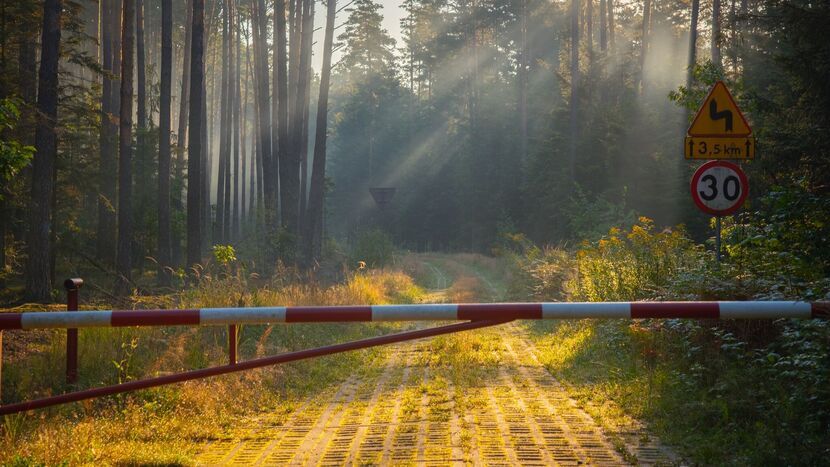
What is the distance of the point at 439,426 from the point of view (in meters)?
7.10

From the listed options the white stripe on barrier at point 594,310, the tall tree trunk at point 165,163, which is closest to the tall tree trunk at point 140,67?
the tall tree trunk at point 165,163

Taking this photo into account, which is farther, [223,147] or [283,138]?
[223,147]

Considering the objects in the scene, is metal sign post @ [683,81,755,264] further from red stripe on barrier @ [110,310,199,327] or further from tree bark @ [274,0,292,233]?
tree bark @ [274,0,292,233]

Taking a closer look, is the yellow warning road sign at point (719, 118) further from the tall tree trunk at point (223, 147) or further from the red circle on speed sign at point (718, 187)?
the tall tree trunk at point (223, 147)

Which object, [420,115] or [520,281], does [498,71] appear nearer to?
[420,115]

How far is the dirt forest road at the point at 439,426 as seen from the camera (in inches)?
237

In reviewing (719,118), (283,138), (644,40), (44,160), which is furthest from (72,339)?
(644,40)

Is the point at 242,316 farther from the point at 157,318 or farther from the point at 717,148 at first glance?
the point at 717,148

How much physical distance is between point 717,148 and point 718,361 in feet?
11.1

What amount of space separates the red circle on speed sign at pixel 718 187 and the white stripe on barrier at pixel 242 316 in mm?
6594

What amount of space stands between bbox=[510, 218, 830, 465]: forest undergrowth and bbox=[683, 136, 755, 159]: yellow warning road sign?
1.06 m

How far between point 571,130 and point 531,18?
1720cm

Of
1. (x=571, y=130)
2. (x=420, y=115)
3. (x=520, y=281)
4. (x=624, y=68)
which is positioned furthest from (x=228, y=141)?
(x=420, y=115)

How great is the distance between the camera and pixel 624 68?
47.2 meters
